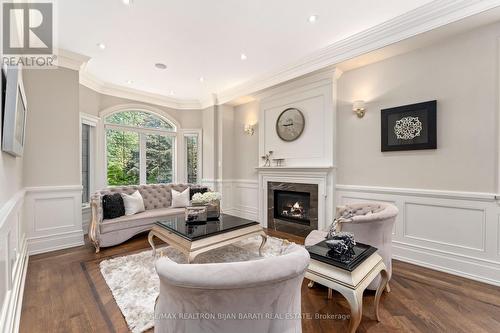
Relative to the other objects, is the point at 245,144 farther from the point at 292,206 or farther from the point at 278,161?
the point at 292,206

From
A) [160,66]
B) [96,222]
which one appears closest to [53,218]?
[96,222]

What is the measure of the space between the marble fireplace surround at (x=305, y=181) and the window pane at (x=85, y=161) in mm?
3495

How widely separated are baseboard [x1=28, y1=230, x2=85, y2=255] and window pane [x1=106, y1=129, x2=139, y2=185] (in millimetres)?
1580

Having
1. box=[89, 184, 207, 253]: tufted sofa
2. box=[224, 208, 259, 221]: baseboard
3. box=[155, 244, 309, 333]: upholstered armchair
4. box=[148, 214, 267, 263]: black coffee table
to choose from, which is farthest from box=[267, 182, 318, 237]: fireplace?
box=[155, 244, 309, 333]: upholstered armchair

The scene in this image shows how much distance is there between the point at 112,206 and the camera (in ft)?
11.8

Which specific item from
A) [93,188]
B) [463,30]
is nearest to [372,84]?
[463,30]

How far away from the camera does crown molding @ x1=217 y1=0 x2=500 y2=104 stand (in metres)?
2.40

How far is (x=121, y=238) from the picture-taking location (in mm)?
3537

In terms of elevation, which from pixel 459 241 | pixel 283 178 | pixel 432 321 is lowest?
pixel 432 321

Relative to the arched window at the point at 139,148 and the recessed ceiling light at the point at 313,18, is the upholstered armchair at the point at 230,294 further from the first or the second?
the arched window at the point at 139,148

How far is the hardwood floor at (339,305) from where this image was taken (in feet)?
5.87

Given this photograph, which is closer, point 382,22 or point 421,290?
point 421,290

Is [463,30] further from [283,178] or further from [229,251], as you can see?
[229,251]

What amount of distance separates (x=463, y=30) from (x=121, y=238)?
537cm
